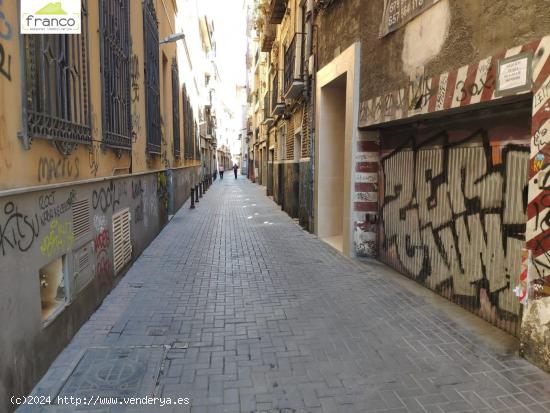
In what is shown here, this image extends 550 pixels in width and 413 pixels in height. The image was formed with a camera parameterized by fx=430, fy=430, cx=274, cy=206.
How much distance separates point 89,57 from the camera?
18.0 ft

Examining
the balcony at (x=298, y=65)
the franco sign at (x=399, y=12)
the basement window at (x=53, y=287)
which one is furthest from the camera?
the balcony at (x=298, y=65)

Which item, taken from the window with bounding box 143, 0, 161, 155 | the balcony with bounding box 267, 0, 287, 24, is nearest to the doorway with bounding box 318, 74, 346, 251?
the window with bounding box 143, 0, 161, 155

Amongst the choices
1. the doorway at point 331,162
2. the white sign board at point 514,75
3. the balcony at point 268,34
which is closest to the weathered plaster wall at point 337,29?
the doorway at point 331,162

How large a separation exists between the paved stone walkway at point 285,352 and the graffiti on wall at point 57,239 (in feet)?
3.30

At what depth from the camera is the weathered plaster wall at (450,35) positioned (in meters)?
3.90

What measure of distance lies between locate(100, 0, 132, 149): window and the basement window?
90.8 inches

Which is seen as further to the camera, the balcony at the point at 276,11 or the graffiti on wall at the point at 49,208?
the balcony at the point at 276,11

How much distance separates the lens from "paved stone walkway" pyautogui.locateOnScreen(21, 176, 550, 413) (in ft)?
→ 11.2

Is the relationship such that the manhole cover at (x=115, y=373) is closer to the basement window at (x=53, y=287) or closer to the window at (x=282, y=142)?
the basement window at (x=53, y=287)

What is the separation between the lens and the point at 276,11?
645 inches

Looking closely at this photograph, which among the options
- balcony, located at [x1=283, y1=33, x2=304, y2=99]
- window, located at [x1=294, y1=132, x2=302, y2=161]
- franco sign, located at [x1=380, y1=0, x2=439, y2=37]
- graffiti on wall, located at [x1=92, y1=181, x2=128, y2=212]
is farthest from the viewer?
window, located at [x1=294, y1=132, x2=302, y2=161]

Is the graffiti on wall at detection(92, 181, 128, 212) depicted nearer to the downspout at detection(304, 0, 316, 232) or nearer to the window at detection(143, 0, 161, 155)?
the window at detection(143, 0, 161, 155)

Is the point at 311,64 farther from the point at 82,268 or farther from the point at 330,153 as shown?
the point at 82,268

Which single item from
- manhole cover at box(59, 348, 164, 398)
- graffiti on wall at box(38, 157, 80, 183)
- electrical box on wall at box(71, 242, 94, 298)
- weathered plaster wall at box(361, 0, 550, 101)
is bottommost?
manhole cover at box(59, 348, 164, 398)
